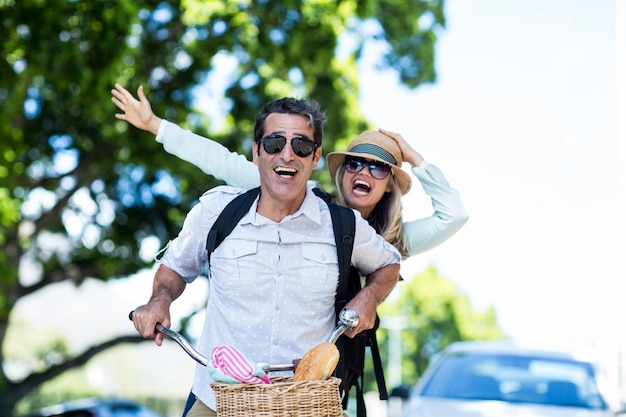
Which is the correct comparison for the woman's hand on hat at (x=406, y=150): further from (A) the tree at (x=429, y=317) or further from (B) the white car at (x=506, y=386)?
(A) the tree at (x=429, y=317)

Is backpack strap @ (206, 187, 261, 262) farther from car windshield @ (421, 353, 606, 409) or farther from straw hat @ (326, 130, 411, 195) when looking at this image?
car windshield @ (421, 353, 606, 409)

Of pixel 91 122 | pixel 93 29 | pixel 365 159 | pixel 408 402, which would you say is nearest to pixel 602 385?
pixel 408 402

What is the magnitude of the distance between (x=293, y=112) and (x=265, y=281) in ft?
2.02

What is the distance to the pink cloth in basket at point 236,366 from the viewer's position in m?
3.17

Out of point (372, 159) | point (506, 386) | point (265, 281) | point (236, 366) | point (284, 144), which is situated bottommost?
point (506, 386)

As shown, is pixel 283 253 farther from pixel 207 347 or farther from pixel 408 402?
pixel 408 402

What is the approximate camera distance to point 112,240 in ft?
63.9

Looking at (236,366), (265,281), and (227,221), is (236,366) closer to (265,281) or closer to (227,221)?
(265,281)

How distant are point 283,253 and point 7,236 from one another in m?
16.0

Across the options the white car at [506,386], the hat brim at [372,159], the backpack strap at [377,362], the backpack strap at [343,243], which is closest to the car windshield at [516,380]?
the white car at [506,386]

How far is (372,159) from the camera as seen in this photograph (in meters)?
4.75

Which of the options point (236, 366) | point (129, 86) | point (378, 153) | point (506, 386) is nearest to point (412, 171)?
point (378, 153)

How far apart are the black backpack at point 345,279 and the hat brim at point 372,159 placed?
0.52m

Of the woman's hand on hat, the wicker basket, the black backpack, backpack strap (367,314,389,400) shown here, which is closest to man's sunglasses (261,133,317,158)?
the black backpack
